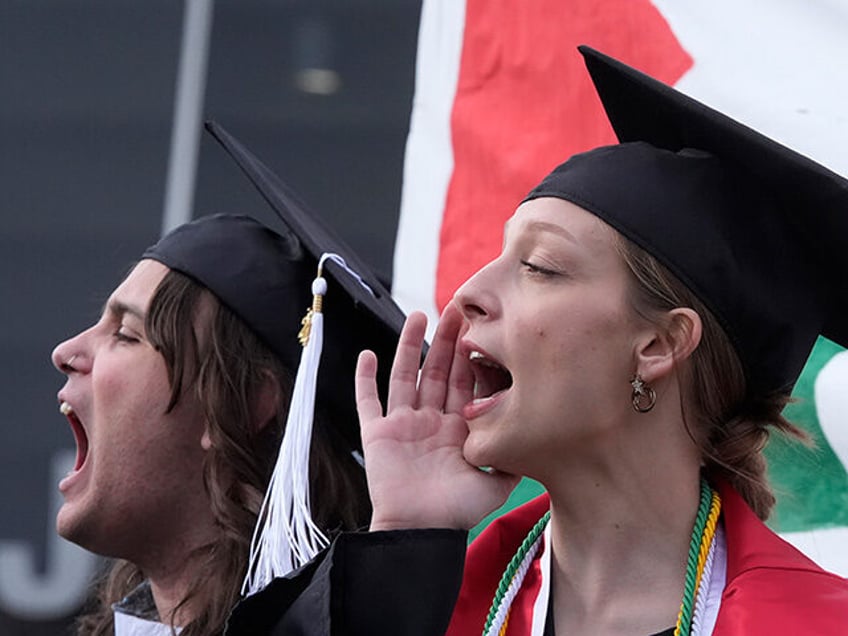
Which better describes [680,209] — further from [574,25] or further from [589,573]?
[574,25]

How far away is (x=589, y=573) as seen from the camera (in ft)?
6.63

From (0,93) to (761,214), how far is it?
2713 millimetres

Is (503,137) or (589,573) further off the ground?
(503,137)

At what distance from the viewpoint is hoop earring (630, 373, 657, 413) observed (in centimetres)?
199

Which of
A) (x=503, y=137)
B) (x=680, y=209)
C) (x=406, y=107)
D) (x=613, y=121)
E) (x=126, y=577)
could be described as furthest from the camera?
(x=406, y=107)

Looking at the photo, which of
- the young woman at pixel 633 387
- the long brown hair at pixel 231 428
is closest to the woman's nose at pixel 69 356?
the long brown hair at pixel 231 428

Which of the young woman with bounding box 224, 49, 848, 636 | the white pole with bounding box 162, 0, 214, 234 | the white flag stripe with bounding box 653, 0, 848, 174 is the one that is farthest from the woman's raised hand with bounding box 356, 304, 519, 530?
the white pole with bounding box 162, 0, 214, 234

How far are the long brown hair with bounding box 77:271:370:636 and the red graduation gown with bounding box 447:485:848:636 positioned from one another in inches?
15.8

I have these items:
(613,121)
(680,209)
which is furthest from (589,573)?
(613,121)

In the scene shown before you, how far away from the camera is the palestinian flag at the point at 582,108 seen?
2477mm

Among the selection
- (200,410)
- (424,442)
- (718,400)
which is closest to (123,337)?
(200,410)

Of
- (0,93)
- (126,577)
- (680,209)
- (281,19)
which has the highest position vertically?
(680,209)

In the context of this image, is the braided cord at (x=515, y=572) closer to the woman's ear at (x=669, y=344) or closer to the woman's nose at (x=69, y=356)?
the woman's ear at (x=669, y=344)

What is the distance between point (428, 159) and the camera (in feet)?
10.2
